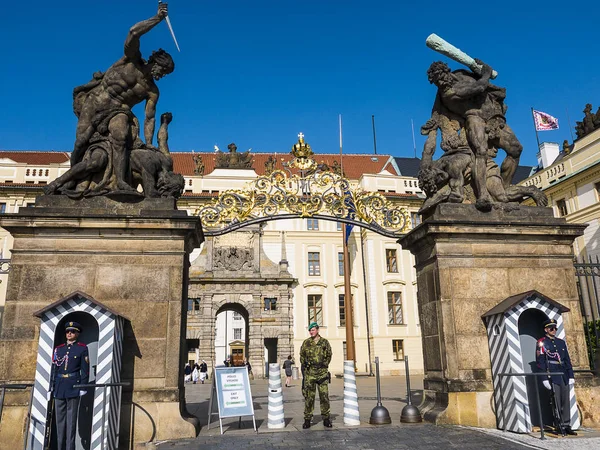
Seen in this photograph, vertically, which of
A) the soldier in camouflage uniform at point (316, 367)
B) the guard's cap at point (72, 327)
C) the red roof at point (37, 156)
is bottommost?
the soldier in camouflage uniform at point (316, 367)

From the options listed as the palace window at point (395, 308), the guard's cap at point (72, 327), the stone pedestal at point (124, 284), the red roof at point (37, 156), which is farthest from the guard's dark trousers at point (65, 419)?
the red roof at point (37, 156)

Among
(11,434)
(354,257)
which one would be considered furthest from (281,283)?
(11,434)

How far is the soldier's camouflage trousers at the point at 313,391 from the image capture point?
7.93m

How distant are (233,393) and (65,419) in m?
2.57

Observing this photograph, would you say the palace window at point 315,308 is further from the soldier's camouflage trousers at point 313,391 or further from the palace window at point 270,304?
the soldier's camouflage trousers at point 313,391

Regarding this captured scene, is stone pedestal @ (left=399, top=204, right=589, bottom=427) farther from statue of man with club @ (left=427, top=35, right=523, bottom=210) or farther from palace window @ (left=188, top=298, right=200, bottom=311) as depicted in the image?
palace window @ (left=188, top=298, right=200, bottom=311)

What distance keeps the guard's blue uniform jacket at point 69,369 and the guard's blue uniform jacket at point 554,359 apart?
Result: 607 centimetres

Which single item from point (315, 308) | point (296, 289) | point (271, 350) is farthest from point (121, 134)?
point (271, 350)

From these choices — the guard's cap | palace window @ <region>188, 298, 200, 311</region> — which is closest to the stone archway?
palace window @ <region>188, 298, 200, 311</region>

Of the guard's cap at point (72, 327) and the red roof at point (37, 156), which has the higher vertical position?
the red roof at point (37, 156)

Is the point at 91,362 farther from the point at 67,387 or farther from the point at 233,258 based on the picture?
the point at 233,258

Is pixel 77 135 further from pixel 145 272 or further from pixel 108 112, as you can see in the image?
pixel 145 272

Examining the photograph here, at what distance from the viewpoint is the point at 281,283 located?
35.6 meters

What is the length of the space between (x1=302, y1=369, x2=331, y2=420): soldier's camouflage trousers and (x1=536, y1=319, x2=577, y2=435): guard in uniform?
3.16 metres
